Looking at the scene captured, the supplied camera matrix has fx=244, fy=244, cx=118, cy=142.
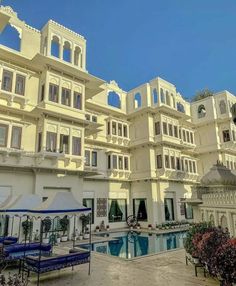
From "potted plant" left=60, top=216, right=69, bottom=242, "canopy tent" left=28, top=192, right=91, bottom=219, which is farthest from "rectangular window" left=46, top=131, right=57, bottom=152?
"canopy tent" left=28, top=192, right=91, bottom=219

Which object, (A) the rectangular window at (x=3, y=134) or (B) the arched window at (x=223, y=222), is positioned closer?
(B) the arched window at (x=223, y=222)

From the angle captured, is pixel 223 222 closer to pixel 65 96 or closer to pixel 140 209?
pixel 65 96

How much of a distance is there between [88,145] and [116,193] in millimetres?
5883

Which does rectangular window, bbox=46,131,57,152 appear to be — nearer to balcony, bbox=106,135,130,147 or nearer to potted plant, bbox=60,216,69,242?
potted plant, bbox=60,216,69,242

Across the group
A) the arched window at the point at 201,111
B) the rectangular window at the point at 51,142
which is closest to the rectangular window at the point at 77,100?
the rectangular window at the point at 51,142

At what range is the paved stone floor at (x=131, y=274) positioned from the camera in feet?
27.2

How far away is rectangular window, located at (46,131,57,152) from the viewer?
17350mm

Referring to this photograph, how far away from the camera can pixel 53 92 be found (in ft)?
60.2

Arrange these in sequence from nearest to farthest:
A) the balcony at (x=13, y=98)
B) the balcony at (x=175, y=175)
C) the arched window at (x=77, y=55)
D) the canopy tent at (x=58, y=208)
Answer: the canopy tent at (x=58, y=208) → the balcony at (x=13, y=98) → the arched window at (x=77, y=55) → the balcony at (x=175, y=175)

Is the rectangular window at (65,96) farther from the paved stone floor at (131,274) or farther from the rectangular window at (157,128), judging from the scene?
the paved stone floor at (131,274)

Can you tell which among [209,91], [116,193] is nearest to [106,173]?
[116,193]

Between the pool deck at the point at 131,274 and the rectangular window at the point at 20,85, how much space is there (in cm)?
1256

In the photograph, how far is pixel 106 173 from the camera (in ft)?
81.6

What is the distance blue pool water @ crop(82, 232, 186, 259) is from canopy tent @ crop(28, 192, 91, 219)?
5.75 meters
